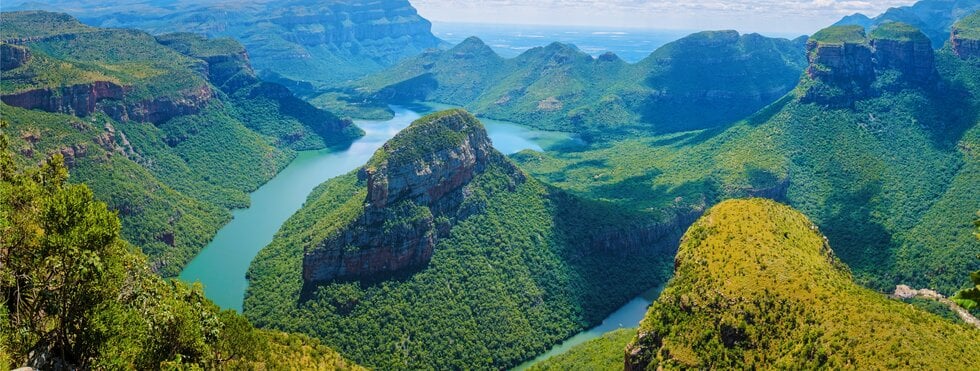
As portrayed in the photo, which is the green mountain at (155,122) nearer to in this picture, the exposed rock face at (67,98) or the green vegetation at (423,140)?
the exposed rock face at (67,98)

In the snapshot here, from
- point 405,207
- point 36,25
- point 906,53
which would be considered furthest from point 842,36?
point 36,25

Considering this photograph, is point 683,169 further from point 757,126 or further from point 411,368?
point 411,368

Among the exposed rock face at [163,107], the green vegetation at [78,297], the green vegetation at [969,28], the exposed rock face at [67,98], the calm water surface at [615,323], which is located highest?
the green vegetation at [969,28]

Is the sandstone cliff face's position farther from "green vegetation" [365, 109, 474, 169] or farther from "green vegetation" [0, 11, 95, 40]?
"green vegetation" [0, 11, 95, 40]

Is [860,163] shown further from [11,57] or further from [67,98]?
[11,57]

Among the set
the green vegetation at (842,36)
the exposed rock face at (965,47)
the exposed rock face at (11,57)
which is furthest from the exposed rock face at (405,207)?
the exposed rock face at (965,47)

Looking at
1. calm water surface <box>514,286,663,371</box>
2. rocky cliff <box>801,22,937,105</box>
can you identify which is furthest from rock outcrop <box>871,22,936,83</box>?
calm water surface <box>514,286,663,371</box>
